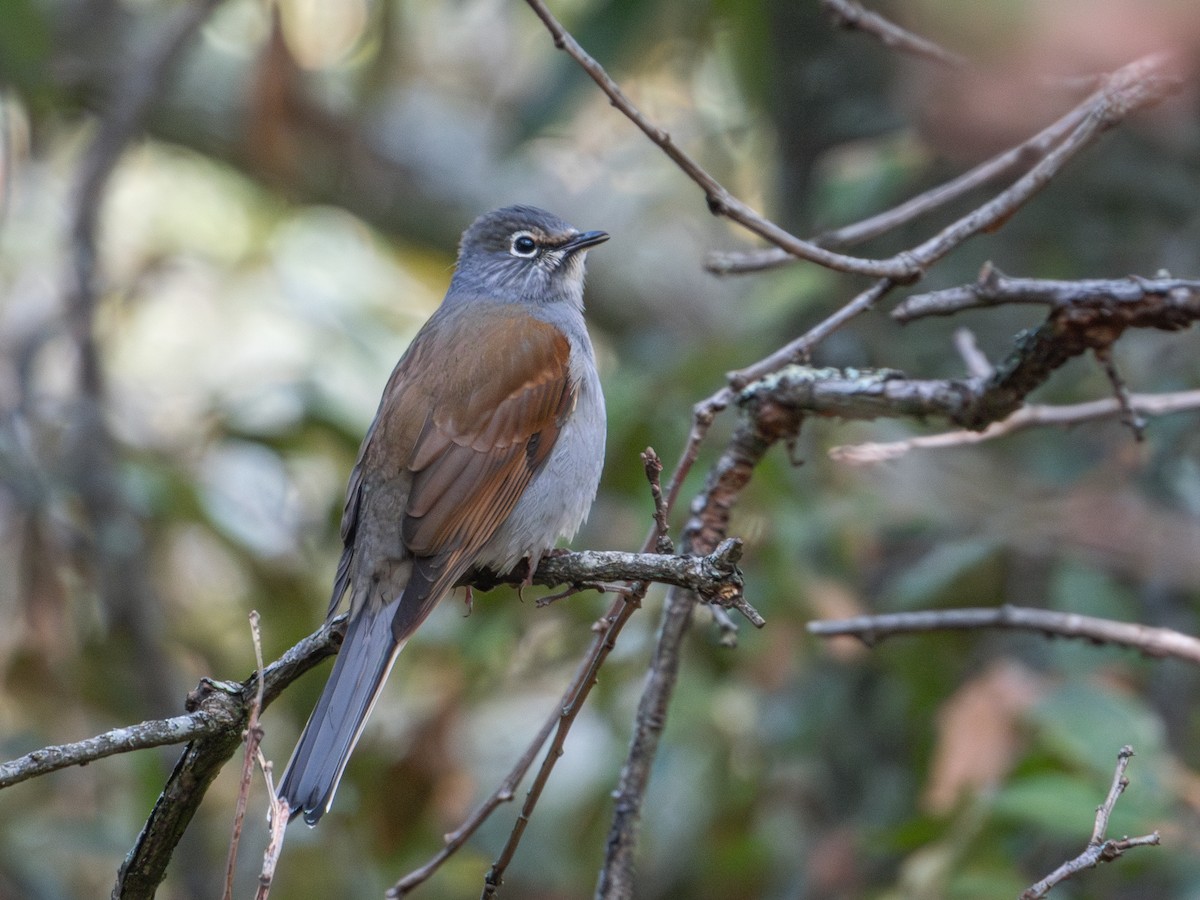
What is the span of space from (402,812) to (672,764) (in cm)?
109

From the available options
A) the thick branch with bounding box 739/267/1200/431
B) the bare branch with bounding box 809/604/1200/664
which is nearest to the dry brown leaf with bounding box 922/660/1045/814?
the bare branch with bounding box 809/604/1200/664

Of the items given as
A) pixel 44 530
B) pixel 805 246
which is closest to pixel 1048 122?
pixel 805 246

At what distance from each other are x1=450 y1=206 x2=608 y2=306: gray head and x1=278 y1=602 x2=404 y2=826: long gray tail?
6.00 feet

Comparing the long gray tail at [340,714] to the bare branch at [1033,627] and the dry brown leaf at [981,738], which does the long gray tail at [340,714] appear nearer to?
the bare branch at [1033,627]

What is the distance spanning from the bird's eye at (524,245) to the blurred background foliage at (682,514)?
58cm

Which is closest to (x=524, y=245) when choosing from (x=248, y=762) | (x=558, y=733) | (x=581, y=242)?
(x=581, y=242)

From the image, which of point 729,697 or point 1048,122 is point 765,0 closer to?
point 1048,122

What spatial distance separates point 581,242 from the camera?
4.78 m

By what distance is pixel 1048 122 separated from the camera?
4.71 metres

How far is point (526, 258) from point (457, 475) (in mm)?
1457

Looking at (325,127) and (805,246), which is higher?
(325,127)

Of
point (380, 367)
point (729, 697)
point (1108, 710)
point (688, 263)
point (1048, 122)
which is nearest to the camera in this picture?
point (1108, 710)

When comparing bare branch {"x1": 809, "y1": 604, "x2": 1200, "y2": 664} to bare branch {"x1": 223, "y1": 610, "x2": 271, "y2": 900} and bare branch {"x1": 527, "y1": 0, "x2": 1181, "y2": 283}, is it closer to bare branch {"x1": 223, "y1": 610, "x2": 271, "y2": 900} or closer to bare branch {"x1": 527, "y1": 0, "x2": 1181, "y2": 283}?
bare branch {"x1": 527, "y1": 0, "x2": 1181, "y2": 283}

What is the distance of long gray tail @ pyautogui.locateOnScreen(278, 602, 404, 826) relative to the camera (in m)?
2.84
